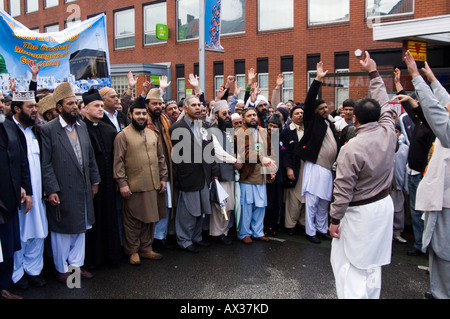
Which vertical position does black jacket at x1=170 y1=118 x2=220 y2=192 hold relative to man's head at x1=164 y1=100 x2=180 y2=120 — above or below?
below

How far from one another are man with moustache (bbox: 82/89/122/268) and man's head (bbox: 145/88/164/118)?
2.66ft

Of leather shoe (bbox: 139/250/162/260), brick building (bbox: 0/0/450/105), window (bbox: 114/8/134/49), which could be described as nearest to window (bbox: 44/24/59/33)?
brick building (bbox: 0/0/450/105)

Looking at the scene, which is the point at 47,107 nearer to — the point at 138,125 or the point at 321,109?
the point at 138,125

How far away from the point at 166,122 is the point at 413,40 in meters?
7.88

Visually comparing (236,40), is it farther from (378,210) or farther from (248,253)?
(378,210)

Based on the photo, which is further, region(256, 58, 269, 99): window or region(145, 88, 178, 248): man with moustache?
region(256, 58, 269, 99): window

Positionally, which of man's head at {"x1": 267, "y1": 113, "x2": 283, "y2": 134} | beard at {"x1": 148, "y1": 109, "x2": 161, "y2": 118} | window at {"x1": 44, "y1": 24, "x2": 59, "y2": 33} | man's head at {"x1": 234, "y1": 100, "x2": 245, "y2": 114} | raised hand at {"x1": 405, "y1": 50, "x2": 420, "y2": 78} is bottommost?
man's head at {"x1": 267, "y1": 113, "x2": 283, "y2": 134}

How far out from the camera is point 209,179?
6223mm

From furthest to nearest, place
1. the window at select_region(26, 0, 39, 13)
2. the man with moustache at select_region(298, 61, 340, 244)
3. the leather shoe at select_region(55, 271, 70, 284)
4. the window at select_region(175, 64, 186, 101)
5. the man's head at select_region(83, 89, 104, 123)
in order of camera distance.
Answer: the window at select_region(26, 0, 39, 13) < the window at select_region(175, 64, 186, 101) < the man with moustache at select_region(298, 61, 340, 244) < the man's head at select_region(83, 89, 104, 123) < the leather shoe at select_region(55, 271, 70, 284)

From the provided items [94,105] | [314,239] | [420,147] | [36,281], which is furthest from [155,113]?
[420,147]

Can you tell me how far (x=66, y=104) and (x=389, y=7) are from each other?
13911 millimetres

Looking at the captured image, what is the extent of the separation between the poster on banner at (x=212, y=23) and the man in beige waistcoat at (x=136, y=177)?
438cm

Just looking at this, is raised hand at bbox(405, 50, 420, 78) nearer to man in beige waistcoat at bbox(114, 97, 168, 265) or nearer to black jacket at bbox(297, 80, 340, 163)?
black jacket at bbox(297, 80, 340, 163)

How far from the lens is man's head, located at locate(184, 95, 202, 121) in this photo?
605 cm
